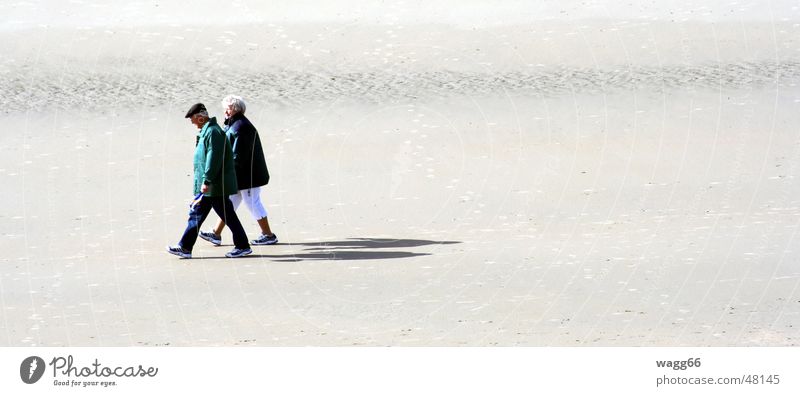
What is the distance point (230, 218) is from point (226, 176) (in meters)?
0.37

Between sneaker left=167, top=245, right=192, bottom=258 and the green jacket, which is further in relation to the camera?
sneaker left=167, top=245, right=192, bottom=258

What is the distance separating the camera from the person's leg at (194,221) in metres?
12.3

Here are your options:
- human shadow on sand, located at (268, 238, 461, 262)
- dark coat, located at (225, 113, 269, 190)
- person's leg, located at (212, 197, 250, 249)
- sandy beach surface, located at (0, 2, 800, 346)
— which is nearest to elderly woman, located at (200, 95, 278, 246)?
dark coat, located at (225, 113, 269, 190)

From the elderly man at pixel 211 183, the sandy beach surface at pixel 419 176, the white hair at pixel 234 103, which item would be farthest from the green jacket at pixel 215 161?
the sandy beach surface at pixel 419 176

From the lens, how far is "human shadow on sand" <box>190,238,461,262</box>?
490 inches

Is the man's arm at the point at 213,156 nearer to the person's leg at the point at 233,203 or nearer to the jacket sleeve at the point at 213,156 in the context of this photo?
the jacket sleeve at the point at 213,156

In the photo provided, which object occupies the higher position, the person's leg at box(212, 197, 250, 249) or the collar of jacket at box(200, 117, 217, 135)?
the collar of jacket at box(200, 117, 217, 135)

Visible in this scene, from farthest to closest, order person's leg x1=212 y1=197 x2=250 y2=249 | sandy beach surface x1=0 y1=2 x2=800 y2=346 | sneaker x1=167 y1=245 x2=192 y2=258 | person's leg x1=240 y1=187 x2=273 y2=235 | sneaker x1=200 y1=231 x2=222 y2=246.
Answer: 1. sneaker x1=200 y1=231 x2=222 y2=246
2. person's leg x1=240 y1=187 x2=273 y2=235
3. sneaker x1=167 y1=245 x2=192 y2=258
4. person's leg x1=212 y1=197 x2=250 y2=249
5. sandy beach surface x1=0 y1=2 x2=800 y2=346

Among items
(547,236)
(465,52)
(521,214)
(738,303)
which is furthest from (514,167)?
(738,303)

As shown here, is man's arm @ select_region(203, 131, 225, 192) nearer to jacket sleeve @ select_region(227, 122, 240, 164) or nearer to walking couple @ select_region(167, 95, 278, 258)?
walking couple @ select_region(167, 95, 278, 258)

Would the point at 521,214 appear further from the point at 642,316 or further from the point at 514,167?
the point at 642,316

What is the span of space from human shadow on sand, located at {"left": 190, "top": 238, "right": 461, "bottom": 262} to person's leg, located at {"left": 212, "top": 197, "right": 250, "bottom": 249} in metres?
0.16

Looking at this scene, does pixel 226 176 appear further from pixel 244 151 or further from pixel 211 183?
pixel 244 151

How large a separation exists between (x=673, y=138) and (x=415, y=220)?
469cm
